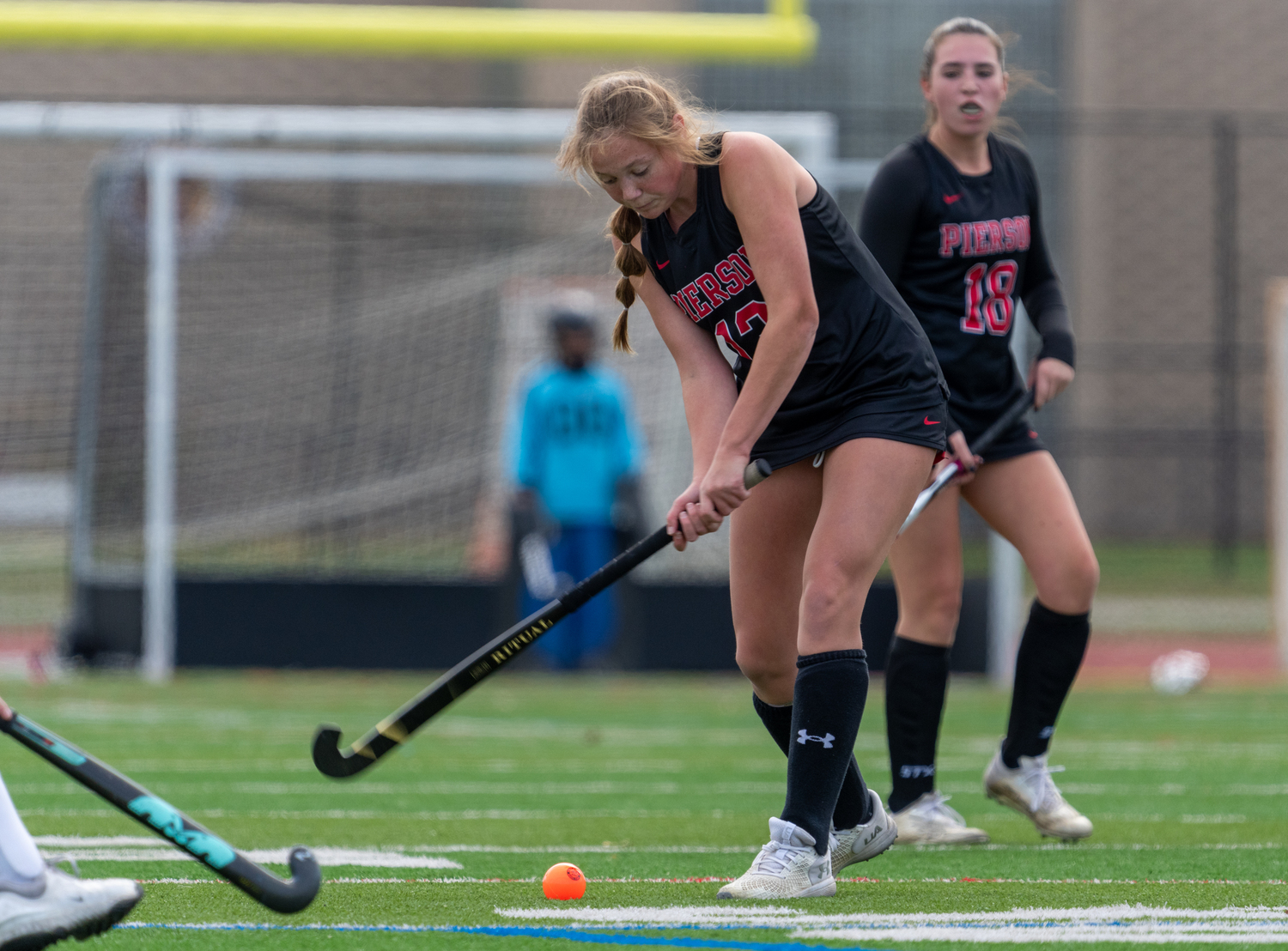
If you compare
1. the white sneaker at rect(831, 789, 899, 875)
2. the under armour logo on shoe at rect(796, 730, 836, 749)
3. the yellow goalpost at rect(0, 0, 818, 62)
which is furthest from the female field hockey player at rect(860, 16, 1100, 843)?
the yellow goalpost at rect(0, 0, 818, 62)

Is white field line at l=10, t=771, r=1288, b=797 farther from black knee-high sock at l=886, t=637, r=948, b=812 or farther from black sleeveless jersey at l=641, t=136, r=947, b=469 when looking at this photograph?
black sleeveless jersey at l=641, t=136, r=947, b=469

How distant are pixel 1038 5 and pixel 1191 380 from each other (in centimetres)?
500

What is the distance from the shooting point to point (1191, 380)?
22969 millimetres

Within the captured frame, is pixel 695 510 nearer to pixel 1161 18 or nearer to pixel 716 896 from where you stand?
pixel 716 896

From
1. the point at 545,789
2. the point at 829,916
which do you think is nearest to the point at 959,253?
the point at 829,916

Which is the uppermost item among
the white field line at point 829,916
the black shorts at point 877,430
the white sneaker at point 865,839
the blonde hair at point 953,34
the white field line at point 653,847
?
the blonde hair at point 953,34

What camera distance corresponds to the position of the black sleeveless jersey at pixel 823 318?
3.71 m

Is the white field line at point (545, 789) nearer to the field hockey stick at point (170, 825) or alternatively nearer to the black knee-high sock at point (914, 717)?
the black knee-high sock at point (914, 717)

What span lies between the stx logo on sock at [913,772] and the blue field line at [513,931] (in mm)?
1624

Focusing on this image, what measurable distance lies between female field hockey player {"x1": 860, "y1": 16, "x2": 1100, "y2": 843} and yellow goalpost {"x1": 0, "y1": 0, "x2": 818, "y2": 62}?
4310mm

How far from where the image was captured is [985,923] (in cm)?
327

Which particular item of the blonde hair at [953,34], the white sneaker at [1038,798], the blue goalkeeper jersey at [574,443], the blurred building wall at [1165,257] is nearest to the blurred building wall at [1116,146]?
the blurred building wall at [1165,257]

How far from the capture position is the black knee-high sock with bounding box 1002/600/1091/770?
15.3 ft

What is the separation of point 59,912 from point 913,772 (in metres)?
2.36
